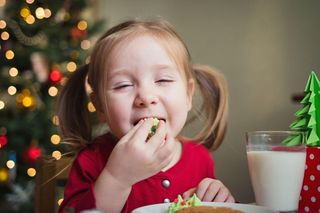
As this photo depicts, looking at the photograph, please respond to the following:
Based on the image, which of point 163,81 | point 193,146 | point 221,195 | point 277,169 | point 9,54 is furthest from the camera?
point 9,54

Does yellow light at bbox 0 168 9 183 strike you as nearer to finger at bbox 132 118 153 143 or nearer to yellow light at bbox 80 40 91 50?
yellow light at bbox 80 40 91 50

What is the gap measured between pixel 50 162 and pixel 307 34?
2499 millimetres

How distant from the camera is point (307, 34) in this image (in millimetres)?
3199

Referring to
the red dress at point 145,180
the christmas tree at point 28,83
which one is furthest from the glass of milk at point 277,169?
the christmas tree at point 28,83

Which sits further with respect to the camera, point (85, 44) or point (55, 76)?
point (85, 44)

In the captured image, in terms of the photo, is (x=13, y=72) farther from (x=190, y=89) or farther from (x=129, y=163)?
(x=129, y=163)

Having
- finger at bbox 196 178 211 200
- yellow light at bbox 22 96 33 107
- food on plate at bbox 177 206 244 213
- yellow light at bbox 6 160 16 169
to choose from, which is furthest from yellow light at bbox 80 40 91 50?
food on plate at bbox 177 206 244 213

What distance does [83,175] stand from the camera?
106 centimetres

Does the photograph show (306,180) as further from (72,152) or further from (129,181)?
(72,152)

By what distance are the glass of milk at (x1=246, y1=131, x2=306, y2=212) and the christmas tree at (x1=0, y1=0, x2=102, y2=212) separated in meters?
2.27

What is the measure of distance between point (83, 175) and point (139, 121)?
0.21m

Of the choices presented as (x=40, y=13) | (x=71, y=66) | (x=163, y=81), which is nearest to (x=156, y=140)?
(x=163, y=81)

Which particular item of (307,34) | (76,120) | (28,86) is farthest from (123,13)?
(76,120)

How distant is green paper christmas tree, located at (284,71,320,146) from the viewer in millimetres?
812
